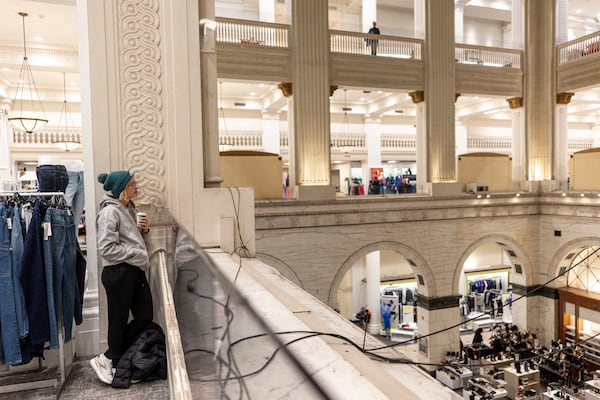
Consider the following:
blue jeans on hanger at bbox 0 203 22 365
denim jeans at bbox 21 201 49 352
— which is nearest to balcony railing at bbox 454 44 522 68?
denim jeans at bbox 21 201 49 352

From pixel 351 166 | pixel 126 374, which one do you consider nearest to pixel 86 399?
pixel 126 374

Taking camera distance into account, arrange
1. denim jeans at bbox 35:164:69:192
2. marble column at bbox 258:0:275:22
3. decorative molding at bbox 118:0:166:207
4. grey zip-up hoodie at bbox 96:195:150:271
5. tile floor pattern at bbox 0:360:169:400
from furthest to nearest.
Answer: marble column at bbox 258:0:275:22 → decorative molding at bbox 118:0:166:207 → denim jeans at bbox 35:164:69:192 → grey zip-up hoodie at bbox 96:195:150:271 → tile floor pattern at bbox 0:360:169:400

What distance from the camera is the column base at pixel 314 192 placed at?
11852 millimetres

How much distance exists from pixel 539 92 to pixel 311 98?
870 cm

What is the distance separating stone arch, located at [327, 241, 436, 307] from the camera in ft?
40.4

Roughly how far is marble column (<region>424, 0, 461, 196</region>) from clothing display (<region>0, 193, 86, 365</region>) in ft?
38.8

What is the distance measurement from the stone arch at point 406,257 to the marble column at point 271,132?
681 cm

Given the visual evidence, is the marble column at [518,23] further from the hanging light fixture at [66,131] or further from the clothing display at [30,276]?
the clothing display at [30,276]

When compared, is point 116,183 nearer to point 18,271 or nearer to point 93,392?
point 18,271

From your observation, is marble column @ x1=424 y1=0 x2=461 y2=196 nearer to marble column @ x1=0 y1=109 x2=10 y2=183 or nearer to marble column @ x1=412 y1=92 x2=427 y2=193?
marble column @ x1=412 y1=92 x2=427 y2=193

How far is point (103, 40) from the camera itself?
3.97 meters

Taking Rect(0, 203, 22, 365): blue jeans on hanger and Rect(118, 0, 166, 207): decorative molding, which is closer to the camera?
Rect(0, 203, 22, 365): blue jeans on hanger

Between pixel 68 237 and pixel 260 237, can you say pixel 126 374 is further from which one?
pixel 260 237

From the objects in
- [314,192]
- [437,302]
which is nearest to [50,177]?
[314,192]
